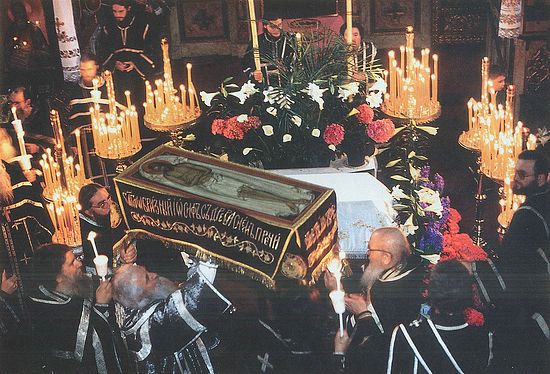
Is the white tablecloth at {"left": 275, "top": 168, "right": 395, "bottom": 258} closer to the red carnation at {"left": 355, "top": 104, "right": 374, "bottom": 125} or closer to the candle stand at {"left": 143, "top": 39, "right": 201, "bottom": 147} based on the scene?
the red carnation at {"left": 355, "top": 104, "right": 374, "bottom": 125}

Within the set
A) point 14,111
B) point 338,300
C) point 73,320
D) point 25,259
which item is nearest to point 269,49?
point 14,111

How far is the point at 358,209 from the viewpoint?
26.2 ft

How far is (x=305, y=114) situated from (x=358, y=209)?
0.88 m

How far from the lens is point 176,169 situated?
7.60 m

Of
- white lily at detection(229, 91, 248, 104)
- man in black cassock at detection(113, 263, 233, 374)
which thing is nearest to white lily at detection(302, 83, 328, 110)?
Result: white lily at detection(229, 91, 248, 104)

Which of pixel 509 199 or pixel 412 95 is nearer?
pixel 509 199

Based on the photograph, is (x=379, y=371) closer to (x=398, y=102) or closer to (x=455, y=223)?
(x=455, y=223)

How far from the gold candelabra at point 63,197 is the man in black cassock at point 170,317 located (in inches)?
48.0

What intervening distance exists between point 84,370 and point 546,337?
3518 millimetres

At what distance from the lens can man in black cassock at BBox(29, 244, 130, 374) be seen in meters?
7.63

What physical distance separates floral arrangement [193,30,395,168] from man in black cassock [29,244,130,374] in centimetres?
160

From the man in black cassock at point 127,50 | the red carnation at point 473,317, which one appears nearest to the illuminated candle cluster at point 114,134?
the man in black cassock at point 127,50

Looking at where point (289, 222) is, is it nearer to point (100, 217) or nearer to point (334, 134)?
point (334, 134)

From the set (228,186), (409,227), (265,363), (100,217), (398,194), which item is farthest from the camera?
(100,217)
